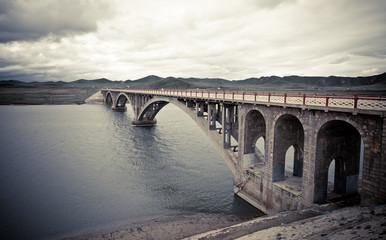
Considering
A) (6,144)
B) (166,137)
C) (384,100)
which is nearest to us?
(384,100)

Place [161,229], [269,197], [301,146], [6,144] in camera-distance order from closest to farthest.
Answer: [161,229]
[269,197]
[301,146]
[6,144]

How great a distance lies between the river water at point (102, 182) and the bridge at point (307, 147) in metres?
2.94

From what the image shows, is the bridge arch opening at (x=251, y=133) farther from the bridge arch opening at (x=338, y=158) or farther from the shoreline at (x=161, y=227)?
the bridge arch opening at (x=338, y=158)

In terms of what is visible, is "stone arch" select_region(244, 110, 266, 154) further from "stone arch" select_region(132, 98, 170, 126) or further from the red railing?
"stone arch" select_region(132, 98, 170, 126)

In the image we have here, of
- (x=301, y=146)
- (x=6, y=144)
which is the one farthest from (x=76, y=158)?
(x=301, y=146)

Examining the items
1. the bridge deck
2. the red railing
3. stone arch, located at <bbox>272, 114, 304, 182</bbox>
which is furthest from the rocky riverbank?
the red railing

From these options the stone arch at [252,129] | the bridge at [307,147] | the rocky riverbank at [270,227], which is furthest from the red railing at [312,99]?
the rocky riverbank at [270,227]

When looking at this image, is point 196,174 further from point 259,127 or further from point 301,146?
point 301,146

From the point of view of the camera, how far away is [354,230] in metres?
9.81

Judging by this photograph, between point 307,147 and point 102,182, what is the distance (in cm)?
1972

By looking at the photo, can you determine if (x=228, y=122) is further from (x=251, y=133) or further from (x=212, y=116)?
(x=251, y=133)

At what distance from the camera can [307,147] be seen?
1484 cm

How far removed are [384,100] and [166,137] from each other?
37638mm

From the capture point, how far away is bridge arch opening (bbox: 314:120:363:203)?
47.8ft
